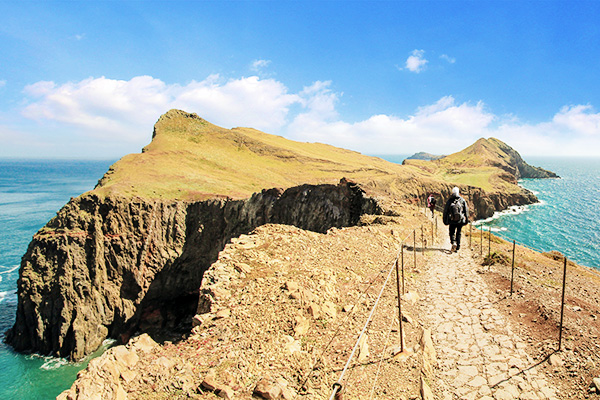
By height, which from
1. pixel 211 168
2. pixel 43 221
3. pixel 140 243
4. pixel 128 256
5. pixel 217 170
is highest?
pixel 211 168

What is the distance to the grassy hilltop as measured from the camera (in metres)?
53.7

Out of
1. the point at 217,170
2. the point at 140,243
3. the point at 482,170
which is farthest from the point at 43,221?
the point at 482,170

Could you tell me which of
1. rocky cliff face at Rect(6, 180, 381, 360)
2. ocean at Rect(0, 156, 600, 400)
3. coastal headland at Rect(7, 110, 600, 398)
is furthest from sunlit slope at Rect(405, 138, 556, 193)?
rocky cliff face at Rect(6, 180, 381, 360)

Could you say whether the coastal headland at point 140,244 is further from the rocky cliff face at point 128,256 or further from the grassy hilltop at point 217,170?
the grassy hilltop at point 217,170

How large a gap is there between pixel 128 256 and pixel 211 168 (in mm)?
35090

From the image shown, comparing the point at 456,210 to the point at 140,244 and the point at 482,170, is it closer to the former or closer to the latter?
the point at 140,244

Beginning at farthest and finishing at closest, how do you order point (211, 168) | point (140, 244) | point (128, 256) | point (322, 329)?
1. point (211, 168)
2. point (140, 244)
3. point (128, 256)
4. point (322, 329)

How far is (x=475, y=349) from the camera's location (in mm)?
7605

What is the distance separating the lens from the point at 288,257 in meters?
12.5

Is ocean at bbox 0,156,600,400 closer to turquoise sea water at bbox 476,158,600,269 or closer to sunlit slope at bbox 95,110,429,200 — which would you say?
turquoise sea water at bbox 476,158,600,269

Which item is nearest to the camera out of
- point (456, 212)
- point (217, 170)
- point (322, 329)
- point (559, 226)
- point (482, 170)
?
point (322, 329)

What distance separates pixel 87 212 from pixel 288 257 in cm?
4235

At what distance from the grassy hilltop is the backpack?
1023 inches

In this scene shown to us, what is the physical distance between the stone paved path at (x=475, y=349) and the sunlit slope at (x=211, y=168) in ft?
151
